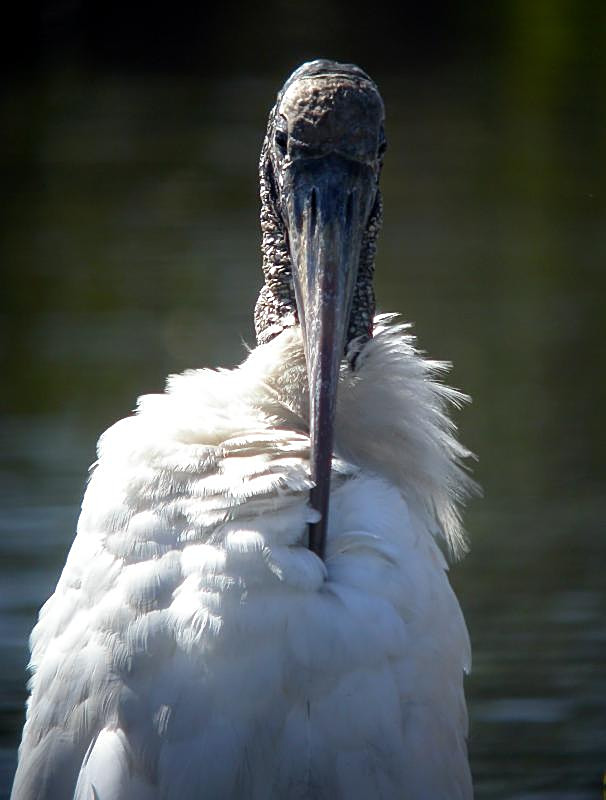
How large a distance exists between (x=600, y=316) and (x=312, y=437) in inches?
241

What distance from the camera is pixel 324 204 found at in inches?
120

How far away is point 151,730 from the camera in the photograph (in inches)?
111

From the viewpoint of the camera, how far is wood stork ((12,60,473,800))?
2.79m

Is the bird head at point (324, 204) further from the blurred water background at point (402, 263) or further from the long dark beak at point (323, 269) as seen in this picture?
the blurred water background at point (402, 263)

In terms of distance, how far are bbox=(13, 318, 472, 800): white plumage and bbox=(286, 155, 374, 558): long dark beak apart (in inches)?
3.9

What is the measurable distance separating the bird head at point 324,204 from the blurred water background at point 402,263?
7.60 feet

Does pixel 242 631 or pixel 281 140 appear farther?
pixel 281 140

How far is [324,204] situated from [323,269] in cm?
15

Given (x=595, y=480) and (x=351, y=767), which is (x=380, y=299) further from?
(x=351, y=767)

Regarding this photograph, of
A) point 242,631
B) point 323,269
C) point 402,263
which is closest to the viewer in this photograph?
point 242,631

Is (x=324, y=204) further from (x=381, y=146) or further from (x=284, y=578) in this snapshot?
(x=284, y=578)

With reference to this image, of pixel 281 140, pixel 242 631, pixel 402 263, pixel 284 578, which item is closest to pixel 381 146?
pixel 281 140

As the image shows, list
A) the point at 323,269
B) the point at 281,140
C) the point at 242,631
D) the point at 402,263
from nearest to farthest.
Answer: the point at 242,631
the point at 323,269
the point at 281,140
the point at 402,263

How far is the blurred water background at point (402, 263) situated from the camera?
577 centimetres
